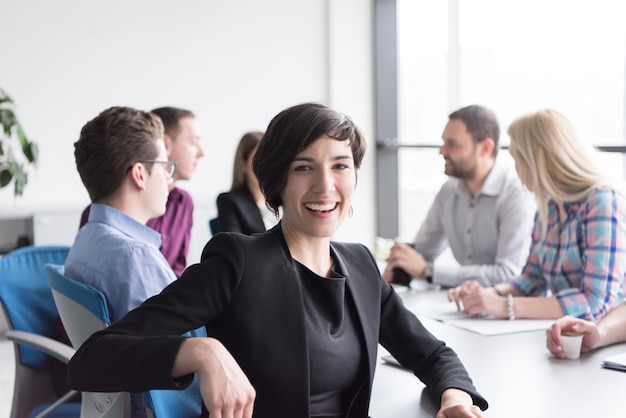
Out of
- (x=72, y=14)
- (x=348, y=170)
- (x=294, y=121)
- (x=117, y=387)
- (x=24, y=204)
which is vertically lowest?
(x=24, y=204)

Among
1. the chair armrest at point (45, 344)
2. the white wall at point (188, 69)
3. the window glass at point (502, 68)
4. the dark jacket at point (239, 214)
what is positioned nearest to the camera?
the chair armrest at point (45, 344)

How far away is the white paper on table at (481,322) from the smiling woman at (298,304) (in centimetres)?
61

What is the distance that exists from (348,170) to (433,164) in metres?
5.04

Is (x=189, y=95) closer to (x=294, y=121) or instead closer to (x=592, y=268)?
(x=592, y=268)

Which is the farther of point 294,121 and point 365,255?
point 365,255

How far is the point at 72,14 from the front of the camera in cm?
591

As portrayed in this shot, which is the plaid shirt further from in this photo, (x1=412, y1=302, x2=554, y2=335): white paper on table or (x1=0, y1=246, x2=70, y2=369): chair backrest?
(x1=0, y1=246, x2=70, y2=369): chair backrest

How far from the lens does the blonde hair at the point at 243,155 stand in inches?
156

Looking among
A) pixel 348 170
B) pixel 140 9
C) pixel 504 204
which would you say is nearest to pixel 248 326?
pixel 348 170

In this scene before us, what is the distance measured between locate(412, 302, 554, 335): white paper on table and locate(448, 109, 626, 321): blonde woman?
31mm

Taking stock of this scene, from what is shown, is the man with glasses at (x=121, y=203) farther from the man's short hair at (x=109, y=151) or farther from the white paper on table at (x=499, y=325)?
the white paper on table at (x=499, y=325)

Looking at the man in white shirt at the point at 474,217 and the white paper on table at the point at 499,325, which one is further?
the man in white shirt at the point at 474,217

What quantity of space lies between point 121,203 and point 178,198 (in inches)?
58.4

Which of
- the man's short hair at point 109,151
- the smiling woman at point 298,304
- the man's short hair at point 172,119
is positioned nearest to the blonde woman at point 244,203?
the man's short hair at point 172,119
